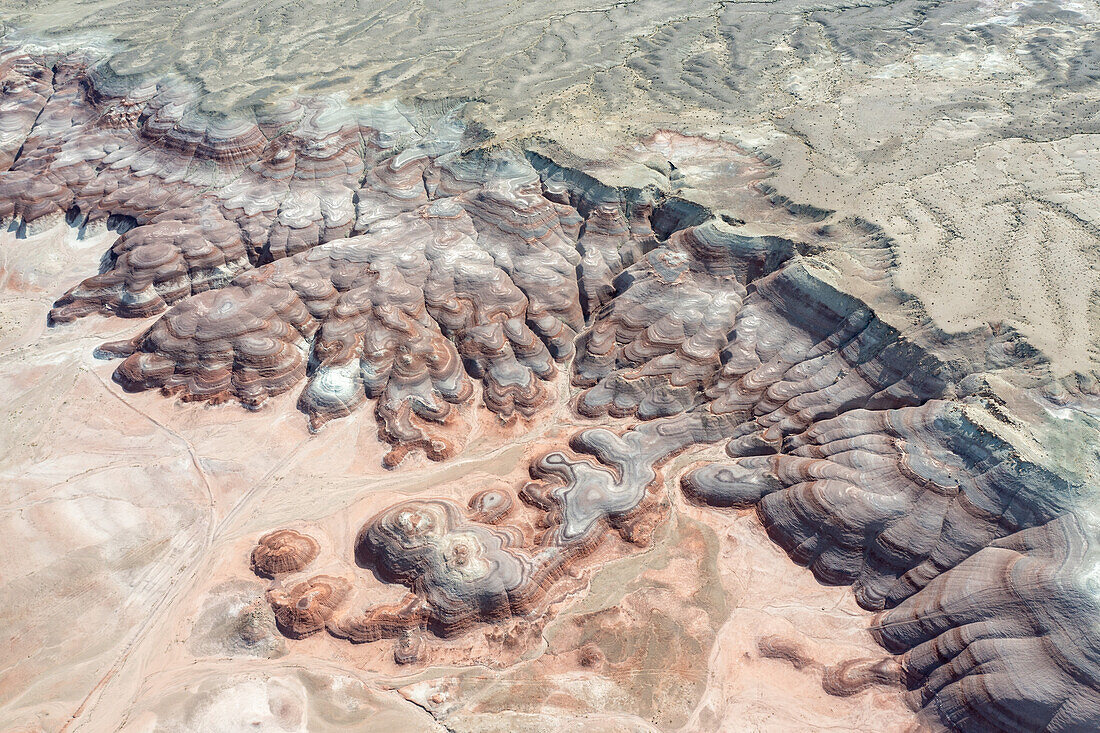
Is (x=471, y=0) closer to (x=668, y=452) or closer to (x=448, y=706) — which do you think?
(x=668, y=452)

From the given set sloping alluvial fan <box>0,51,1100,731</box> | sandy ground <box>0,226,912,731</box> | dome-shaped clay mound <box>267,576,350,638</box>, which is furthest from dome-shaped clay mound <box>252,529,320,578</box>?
dome-shaped clay mound <box>267,576,350,638</box>

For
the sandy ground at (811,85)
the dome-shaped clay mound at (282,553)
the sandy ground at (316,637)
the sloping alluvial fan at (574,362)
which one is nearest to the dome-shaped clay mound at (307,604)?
the sloping alluvial fan at (574,362)

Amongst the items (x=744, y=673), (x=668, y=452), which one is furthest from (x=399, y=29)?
(x=744, y=673)

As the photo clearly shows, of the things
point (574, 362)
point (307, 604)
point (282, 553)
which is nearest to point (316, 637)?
point (307, 604)

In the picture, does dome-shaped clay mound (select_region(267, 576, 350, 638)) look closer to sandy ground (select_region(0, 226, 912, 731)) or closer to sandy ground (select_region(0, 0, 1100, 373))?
sandy ground (select_region(0, 226, 912, 731))

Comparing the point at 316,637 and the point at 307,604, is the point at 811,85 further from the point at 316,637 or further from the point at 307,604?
the point at 316,637

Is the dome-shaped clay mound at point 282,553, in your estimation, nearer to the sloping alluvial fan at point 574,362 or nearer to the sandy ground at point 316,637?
the sloping alluvial fan at point 574,362
